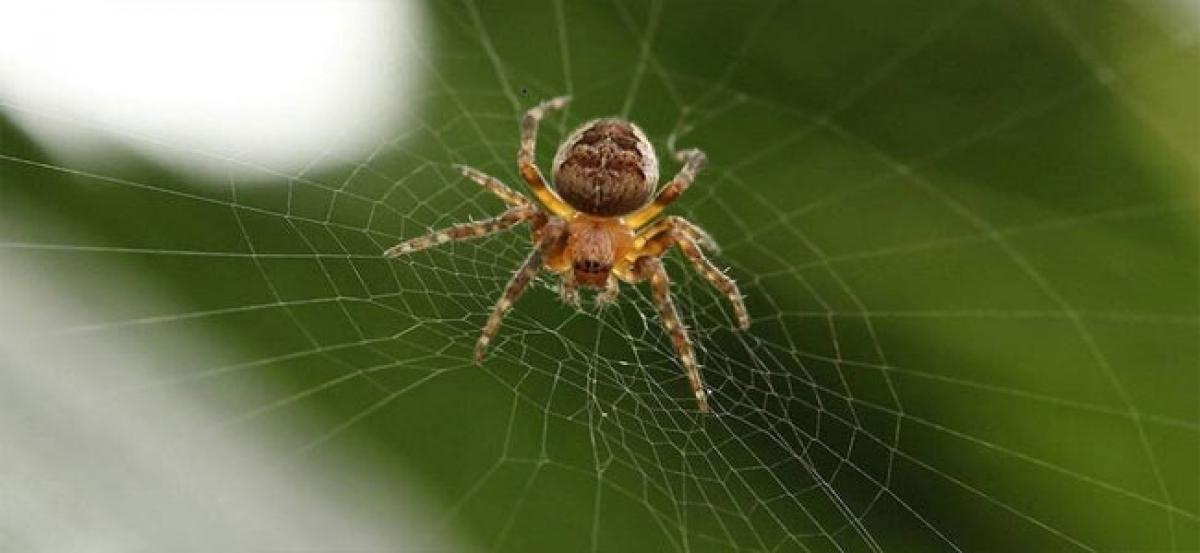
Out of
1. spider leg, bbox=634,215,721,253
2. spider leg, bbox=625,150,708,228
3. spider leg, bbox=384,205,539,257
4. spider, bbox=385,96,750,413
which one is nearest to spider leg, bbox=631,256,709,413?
spider, bbox=385,96,750,413

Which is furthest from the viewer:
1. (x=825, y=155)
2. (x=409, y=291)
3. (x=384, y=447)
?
(x=409, y=291)

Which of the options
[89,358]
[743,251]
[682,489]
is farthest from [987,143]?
[89,358]

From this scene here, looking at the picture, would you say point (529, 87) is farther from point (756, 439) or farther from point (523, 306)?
point (756, 439)

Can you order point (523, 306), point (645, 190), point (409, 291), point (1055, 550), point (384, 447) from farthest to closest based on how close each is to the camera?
point (645, 190) → point (523, 306) → point (409, 291) → point (1055, 550) → point (384, 447)

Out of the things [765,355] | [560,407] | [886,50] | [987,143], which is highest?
[886,50]

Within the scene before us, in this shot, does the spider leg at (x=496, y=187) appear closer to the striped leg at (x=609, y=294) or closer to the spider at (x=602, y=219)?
the spider at (x=602, y=219)

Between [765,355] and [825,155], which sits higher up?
[825,155]
